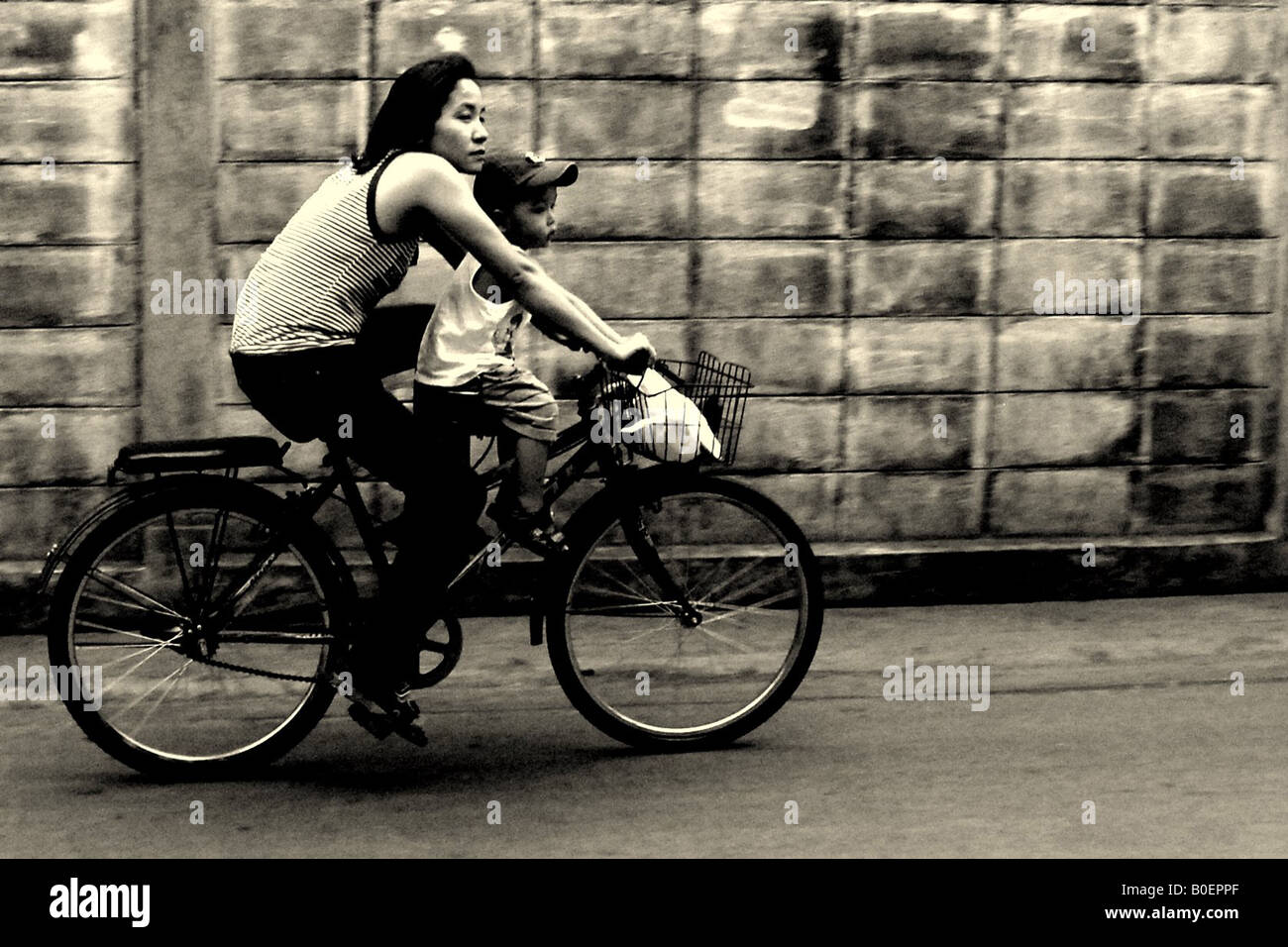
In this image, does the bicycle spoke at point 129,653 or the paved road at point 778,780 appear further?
the bicycle spoke at point 129,653

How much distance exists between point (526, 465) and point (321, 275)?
74 centimetres

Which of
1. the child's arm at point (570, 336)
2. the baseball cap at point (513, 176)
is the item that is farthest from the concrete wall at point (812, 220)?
the child's arm at point (570, 336)

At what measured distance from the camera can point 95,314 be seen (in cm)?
692

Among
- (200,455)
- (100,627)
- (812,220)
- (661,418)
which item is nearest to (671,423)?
(661,418)

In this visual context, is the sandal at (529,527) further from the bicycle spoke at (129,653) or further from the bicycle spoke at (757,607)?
the bicycle spoke at (129,653)

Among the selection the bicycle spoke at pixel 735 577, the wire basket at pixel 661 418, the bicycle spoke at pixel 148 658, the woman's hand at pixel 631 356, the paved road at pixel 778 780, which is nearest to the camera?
the paved road at pixel 778 780

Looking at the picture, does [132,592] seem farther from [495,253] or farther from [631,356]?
[631,356]

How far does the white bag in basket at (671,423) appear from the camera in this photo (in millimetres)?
5168

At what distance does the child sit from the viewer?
16.8 feet

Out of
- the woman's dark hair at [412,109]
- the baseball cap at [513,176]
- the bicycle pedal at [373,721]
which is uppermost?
the woman's dark hair at [412,109]

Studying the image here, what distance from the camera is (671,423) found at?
17.0 feet

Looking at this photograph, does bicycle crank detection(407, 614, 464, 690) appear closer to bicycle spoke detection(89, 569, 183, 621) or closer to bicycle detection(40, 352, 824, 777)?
bicycle detection(40, 352, 824, 777)

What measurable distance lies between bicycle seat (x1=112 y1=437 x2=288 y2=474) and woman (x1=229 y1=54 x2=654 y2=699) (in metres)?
0.09

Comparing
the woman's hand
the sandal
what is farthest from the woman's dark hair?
the sandal
